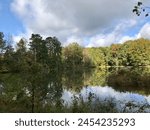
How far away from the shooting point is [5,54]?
6200cm

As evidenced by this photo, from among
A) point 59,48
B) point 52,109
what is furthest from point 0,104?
point 59,48

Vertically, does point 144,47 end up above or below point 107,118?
above

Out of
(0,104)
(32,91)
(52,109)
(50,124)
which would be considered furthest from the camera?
(0,104)

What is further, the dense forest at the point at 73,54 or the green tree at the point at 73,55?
the green tree at the point at 73,55

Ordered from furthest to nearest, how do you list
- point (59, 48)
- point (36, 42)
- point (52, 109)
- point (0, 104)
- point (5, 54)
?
point (59, 48) → point (36, 42) → point (5, 54) → point (0, 104) → point (52, 109)

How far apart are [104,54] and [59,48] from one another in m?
35.2

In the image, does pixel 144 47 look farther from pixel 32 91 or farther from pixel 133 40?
pixel 32 91

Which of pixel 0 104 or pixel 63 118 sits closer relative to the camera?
pixel 63 118

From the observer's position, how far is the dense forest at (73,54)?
63094 millimetres

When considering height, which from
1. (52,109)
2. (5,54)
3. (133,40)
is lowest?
(52,109)

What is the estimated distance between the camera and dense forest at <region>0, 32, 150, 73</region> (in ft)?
207

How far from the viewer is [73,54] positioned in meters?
103

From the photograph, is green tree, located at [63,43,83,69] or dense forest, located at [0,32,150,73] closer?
dense forest, located at [0,32,150,73]

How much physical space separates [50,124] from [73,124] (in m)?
0.36
